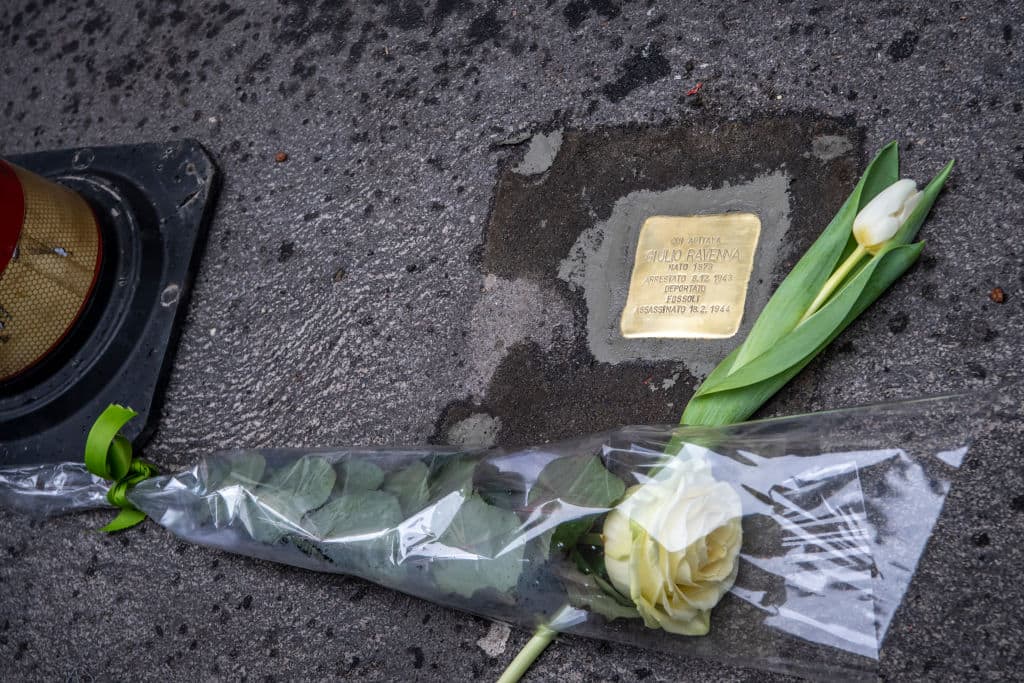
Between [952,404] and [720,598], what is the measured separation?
32 centimetres

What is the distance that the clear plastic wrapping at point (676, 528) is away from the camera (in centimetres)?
84

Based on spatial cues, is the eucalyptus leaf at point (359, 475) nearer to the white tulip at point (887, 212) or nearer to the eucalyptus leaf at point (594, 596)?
the eucalyptus leaf at point (594, 596)

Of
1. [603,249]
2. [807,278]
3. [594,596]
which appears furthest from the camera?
[603,249]

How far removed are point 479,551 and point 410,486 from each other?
0.52ft

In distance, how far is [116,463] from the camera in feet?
4.28

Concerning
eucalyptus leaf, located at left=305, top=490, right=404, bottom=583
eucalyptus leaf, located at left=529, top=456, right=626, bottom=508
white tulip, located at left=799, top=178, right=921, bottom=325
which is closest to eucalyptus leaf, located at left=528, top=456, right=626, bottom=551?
eucalyptus leaf, located at left=529, top=456, right=626, bottom=508

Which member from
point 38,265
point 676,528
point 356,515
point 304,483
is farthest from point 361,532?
point 38,265

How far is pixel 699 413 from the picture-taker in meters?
1.05

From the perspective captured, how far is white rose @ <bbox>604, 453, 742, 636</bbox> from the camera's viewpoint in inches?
32.3

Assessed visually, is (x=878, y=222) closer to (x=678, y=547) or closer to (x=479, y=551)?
(x=678, y=547)

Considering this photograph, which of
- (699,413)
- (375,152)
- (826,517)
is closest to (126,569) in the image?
(375,152)

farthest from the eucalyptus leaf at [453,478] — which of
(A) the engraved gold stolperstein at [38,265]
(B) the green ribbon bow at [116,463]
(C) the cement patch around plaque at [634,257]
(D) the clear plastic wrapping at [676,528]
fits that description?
(A) the engraved gold stolperstein at [38,265]

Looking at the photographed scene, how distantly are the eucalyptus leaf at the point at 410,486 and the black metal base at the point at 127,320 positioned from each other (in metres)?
0.55

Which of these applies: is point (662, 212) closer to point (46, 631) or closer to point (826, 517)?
point (826, 517)
